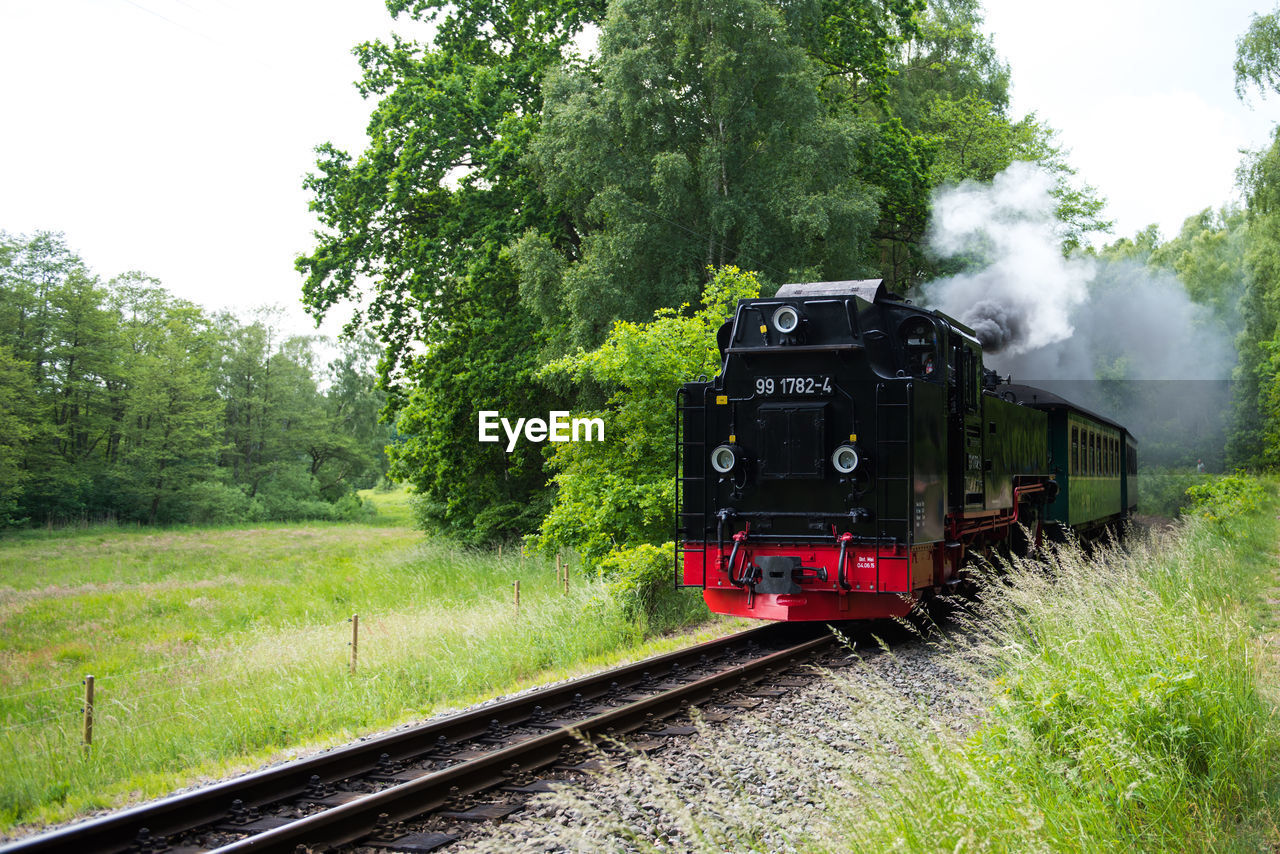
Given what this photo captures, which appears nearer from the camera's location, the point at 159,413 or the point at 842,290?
the point at 842,290

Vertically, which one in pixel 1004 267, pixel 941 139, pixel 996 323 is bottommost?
pixel 996 323

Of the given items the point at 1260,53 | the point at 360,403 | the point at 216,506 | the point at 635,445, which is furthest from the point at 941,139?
the point at 360,403

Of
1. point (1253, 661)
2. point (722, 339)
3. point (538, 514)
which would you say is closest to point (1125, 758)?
point (1253, 661)

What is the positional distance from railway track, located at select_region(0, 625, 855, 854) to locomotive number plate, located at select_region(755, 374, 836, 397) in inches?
108

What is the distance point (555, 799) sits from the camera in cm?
539

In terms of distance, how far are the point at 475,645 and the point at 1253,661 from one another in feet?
24.2

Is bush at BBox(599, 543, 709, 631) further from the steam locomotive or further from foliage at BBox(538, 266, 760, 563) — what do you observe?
the steam locomotive

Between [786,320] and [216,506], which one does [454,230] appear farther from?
[216,506]

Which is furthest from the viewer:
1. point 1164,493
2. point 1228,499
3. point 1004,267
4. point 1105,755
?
point 1164,493

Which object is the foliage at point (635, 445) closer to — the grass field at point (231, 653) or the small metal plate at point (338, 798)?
the grass field at point (231, 653)

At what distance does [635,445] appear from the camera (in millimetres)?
14195

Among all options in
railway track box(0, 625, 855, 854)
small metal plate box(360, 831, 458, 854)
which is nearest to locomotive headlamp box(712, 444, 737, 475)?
railway track box(0, 625, 855, 854)

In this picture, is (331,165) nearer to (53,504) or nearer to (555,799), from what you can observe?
→ (53,504)

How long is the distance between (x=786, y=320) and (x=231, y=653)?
326 inches
